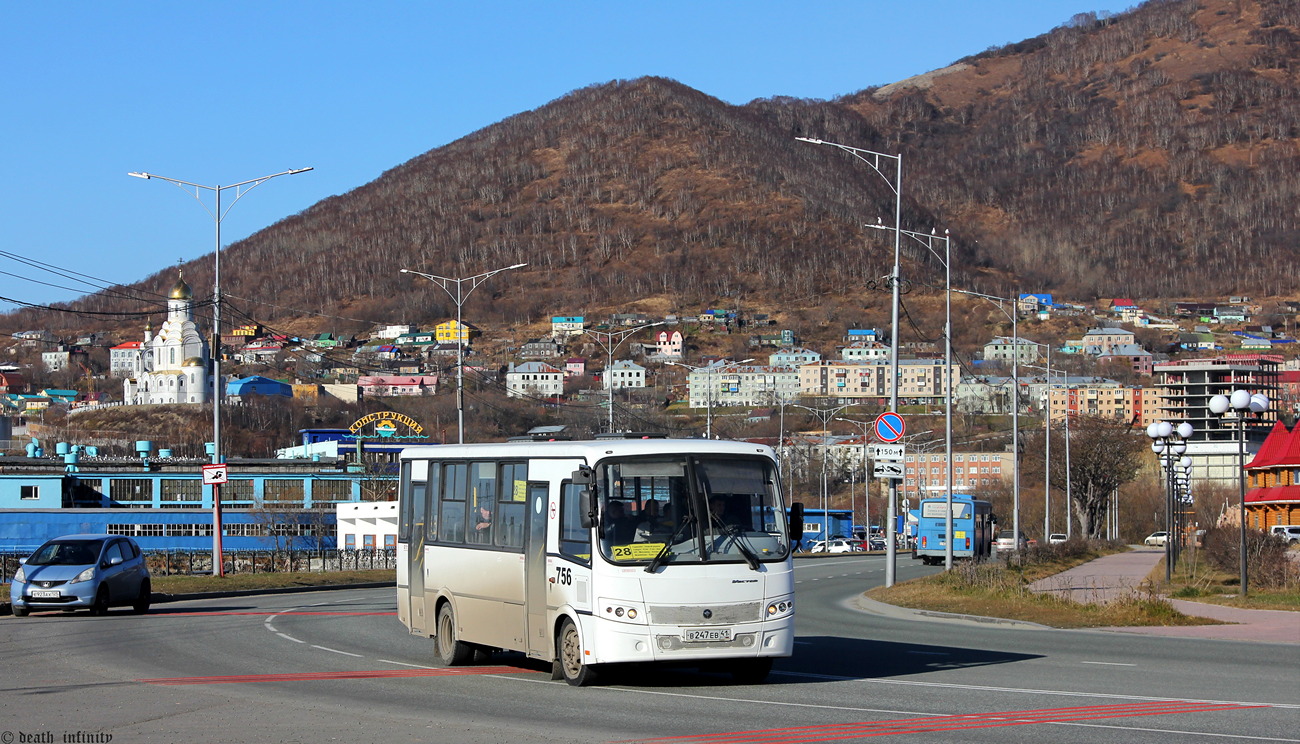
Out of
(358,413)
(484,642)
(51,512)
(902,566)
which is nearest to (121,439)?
A: (358,413)

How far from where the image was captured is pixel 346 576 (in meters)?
42.5

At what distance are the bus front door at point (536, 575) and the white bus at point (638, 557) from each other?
0.02 metres

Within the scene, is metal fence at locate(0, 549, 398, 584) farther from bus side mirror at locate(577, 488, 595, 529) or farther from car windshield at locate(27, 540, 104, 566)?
bus side mirror at locate(577, 488, 595, 529)

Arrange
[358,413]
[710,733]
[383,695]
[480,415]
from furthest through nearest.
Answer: [358,413]
[480,415]
[383,695]
[710,733]

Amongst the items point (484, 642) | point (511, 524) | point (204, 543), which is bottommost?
point (204, 543)

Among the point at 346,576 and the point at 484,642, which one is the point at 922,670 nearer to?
the point at 484,642

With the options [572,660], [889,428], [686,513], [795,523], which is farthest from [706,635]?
[889,428]

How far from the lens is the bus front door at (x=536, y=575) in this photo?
15.8 metres

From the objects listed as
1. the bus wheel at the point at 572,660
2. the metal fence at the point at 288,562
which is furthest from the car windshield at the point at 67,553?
the metal fence at the point at 288,562

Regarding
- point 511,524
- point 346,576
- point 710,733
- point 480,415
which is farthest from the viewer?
point 480,415

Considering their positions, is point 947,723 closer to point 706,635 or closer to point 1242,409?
point 706,635

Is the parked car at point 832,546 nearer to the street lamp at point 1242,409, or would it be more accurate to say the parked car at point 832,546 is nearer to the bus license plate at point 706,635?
the street lamp at point 1242,409

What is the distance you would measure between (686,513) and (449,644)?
451 cm

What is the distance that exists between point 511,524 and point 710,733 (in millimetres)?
5463
